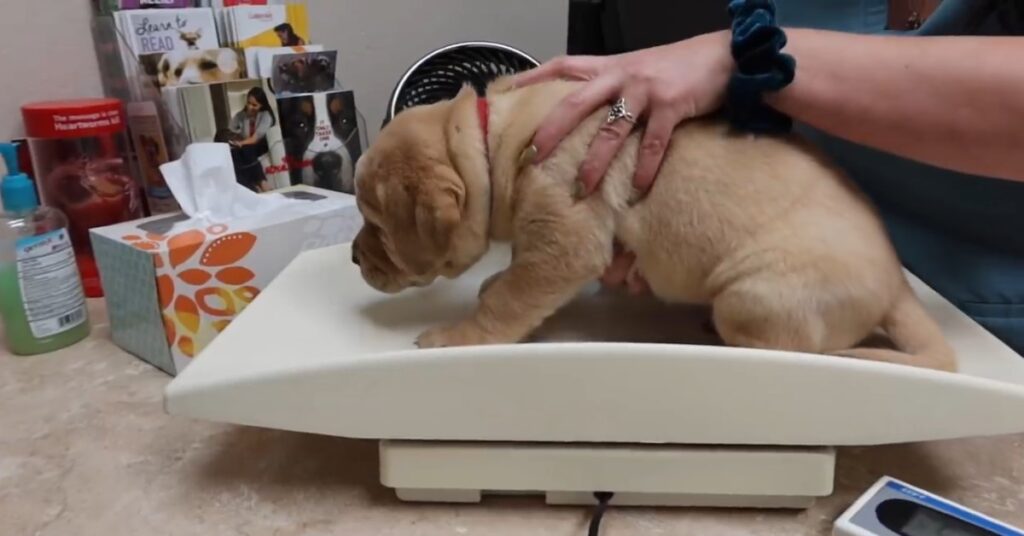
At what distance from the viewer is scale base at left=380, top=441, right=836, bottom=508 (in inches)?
24.8

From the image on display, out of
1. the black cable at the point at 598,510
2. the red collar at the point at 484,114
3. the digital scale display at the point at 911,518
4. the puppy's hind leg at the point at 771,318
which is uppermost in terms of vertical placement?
the red collar at the point at 484,114

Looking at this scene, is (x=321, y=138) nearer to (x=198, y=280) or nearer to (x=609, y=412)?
(x=198, y=280)

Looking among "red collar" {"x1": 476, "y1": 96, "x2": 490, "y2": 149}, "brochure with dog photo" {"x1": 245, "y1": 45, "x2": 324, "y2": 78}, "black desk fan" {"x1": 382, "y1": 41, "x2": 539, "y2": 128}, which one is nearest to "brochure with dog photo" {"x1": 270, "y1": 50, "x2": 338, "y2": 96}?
"brochure with dog photo" {"x1": 245, "y1": 45, "x2": 324, "y2": 78}

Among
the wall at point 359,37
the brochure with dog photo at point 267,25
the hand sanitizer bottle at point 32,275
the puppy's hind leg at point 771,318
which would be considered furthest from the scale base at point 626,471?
the wall at point 359,37

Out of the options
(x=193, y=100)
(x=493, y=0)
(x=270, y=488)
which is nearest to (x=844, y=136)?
(x=270, y=488)

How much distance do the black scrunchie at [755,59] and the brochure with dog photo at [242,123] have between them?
706mm

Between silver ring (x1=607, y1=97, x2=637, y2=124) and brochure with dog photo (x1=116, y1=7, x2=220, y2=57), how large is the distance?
699 mm

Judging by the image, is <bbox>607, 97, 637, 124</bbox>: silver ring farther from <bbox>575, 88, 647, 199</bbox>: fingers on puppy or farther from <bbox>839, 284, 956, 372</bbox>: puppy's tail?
<bbox>839, 284, 956, 372</bbox>: puppy's tail

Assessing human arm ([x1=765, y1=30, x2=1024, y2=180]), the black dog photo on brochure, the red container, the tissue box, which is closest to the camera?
human arm ([x1=765, y1=30, x2=1024, y2=180])

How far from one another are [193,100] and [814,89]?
82 cm

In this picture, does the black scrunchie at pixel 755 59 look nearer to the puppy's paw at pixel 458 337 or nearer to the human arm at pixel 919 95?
the human arm at pixel 919 95

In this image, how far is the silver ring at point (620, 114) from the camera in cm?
79

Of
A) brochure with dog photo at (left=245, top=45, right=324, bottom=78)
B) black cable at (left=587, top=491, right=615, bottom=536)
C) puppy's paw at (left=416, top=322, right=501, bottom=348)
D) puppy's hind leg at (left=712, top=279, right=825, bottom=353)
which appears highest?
brochure with dog photo at (left=245, top=45, right=324, bottom=78)

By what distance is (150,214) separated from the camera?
1.23 metres
